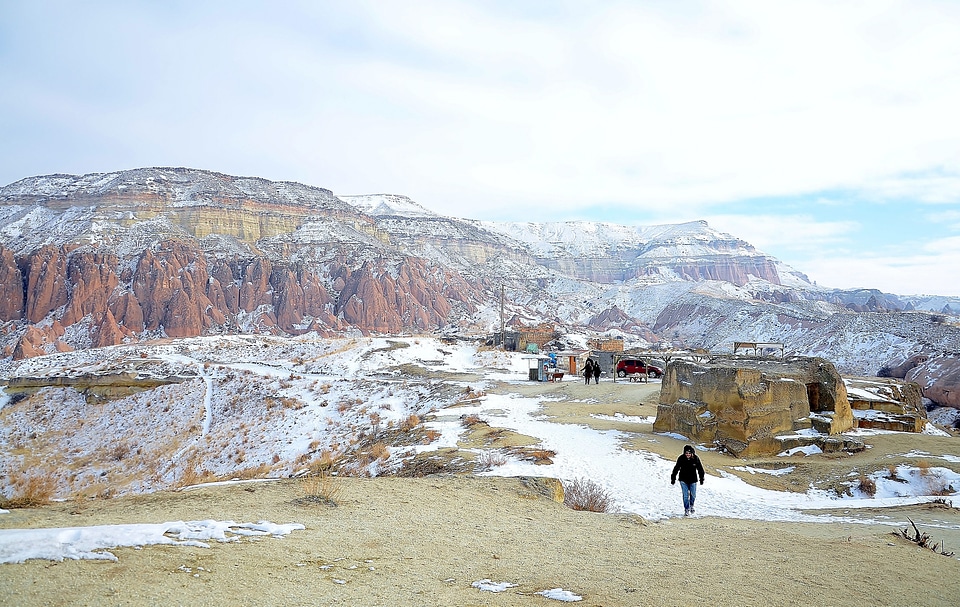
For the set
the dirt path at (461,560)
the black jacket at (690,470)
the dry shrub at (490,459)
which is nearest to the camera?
the dirt path at (461,560)

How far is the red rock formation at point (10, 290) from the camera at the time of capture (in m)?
73.6

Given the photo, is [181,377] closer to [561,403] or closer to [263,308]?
[561,403]

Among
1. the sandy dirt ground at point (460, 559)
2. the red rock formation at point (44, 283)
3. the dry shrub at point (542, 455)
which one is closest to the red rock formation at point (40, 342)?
the red rock formation at point (44, 283)

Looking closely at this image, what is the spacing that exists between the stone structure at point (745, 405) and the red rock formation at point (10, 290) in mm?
87231

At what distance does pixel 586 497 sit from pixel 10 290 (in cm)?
9108

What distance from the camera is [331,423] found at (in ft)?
86.5

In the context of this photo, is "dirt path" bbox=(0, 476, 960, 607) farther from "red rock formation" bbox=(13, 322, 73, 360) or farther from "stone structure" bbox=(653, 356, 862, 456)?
"red rock formation" bbox=(13, 322, 73, 360)

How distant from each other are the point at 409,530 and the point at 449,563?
1.46 meters

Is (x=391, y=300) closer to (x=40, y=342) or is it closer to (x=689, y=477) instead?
(x=40, y=342)

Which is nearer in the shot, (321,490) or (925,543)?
(925,543)

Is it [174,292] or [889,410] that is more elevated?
[174,292]

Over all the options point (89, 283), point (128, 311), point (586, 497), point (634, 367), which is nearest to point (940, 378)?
point (634, 367)

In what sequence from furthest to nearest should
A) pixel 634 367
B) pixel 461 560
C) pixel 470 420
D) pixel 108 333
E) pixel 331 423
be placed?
pixel 108 333
pixel 634 367
pixel 331 423
pixel 470 420
pixel 461 560

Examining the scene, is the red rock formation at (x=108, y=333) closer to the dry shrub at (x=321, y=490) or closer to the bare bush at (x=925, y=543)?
the dry shrub at (x=321, y=490)
